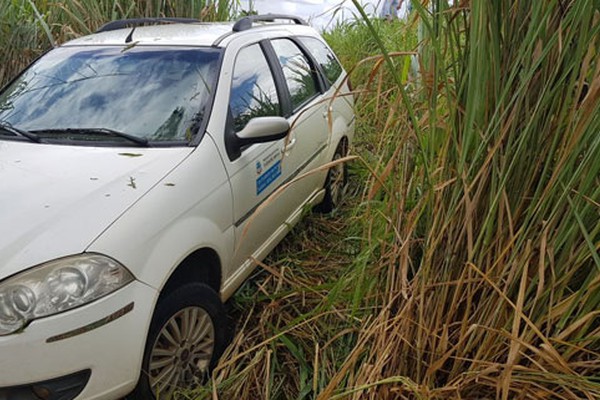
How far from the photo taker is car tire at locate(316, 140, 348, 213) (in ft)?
12.3

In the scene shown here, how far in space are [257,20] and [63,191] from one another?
6.49ft

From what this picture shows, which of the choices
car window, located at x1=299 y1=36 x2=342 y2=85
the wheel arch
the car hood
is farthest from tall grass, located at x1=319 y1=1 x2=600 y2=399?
car window, located at x1=299 y1=36 x2=342 y2=85

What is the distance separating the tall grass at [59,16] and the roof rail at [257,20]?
57.8 inches

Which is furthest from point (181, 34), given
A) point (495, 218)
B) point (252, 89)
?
point (495, 218)

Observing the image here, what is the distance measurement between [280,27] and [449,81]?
216cm

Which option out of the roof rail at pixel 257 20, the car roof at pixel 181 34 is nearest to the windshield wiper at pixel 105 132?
the car roof at pixel 181 34

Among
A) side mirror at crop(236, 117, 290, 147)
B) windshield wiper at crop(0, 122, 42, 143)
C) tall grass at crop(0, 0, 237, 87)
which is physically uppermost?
tall grass at crop(0, 0, 237, 87)

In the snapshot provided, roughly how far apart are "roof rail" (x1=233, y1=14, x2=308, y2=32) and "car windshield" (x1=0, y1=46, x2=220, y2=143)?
416mm

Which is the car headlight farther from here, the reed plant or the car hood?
the reed plant

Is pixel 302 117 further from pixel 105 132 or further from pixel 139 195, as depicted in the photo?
pixel 139 195

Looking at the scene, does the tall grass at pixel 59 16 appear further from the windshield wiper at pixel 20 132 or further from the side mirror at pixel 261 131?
the side mirror at pixel 261 131

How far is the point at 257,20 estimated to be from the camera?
11.1ft

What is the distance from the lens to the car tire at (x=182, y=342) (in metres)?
1.89

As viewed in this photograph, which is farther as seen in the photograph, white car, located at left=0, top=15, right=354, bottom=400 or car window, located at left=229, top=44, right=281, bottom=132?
car window, located at left=229, top=44, right=281, bottom=132
